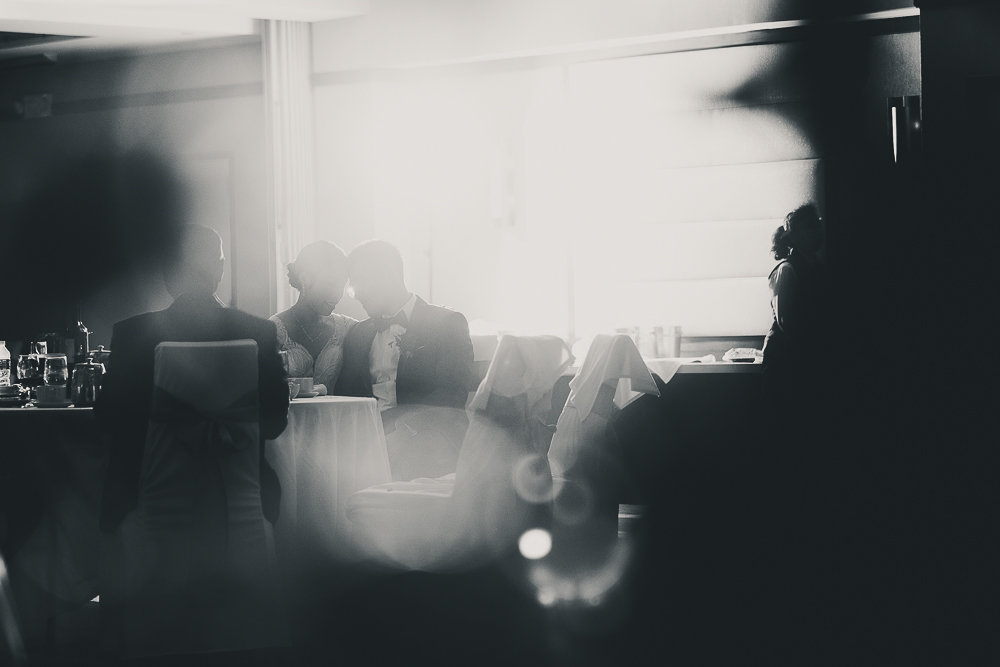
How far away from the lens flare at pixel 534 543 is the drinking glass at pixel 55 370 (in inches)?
67.8

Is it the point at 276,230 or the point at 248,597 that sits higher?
the point at 276,230

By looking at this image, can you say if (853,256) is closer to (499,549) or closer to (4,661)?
(499,549)

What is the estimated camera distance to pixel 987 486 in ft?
9.12

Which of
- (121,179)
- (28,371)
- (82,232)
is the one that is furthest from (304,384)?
(82,232)

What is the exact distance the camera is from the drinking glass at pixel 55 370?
122 inches

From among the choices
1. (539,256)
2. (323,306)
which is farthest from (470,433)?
(539,256)

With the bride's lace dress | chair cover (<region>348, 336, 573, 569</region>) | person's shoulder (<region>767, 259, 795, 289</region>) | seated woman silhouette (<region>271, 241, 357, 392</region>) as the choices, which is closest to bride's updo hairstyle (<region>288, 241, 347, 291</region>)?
seated woman silhouette (<region>271, 241, 357, 392</region>)

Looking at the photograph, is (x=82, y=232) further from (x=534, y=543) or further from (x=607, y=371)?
(x=534, y=543)

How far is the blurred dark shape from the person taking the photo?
6.62 meters

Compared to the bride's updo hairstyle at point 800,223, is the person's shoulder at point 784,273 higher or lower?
lower

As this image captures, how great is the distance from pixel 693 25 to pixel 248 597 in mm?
4241

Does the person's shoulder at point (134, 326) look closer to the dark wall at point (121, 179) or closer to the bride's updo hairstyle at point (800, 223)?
the bride's updo hairstyle at point (800, 223)

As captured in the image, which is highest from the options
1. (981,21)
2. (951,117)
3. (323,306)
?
(981,21)

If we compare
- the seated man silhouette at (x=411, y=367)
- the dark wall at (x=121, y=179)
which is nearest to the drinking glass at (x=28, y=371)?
the seated man silhouette at (x=411, y=367)
